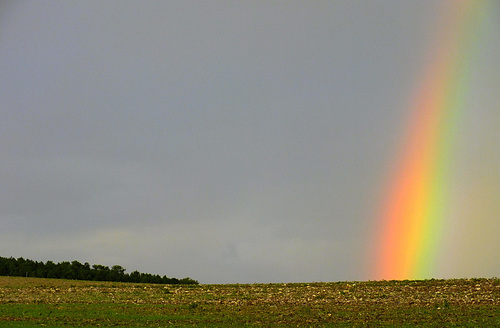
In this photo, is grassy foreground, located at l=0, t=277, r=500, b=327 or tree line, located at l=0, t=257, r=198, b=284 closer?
grassy foreground, located at l=0, t=277, r=500, b=327

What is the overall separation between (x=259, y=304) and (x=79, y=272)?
222ft

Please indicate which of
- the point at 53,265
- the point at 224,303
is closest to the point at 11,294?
the point at 224,303

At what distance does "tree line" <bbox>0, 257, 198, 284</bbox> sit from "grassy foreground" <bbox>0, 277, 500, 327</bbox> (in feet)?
124

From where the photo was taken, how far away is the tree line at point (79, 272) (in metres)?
109

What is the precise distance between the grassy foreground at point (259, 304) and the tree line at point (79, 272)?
3792 cm

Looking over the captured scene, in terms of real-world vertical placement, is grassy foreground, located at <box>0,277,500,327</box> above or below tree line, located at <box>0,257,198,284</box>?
below

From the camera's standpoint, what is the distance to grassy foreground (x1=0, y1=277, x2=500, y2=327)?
39.7m

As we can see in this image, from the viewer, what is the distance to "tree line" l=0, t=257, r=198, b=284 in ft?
359

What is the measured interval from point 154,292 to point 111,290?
17.1 feet

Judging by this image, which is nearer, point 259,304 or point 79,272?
point 259,304

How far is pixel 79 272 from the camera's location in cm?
10975

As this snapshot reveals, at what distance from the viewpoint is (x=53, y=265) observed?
11675 centimetres

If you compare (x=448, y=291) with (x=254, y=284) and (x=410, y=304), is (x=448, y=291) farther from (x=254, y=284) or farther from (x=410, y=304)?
(x=254, y=284)

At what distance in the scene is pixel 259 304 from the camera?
51.1 metres
